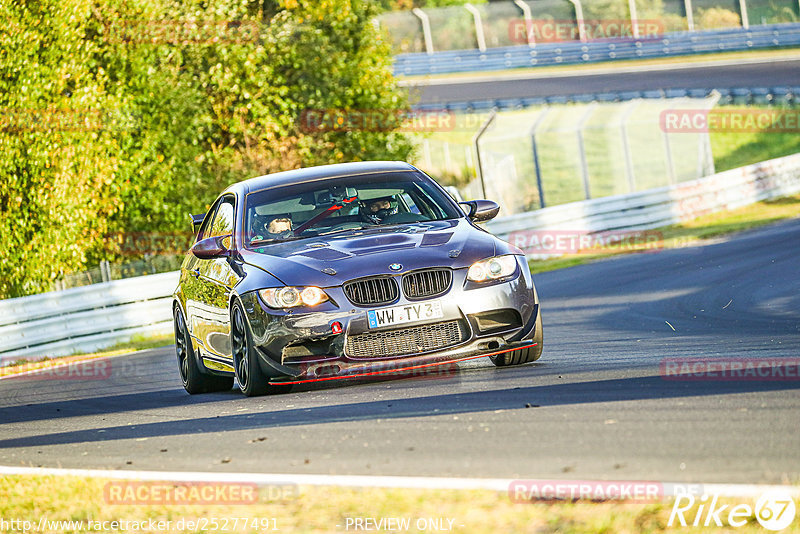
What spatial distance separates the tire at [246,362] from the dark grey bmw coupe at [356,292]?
11 mm

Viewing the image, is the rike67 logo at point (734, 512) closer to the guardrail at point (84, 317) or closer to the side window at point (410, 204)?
the side window at point (410, 204)

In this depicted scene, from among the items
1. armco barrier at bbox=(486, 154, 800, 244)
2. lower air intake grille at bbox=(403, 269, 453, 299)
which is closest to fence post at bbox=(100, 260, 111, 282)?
armco barrier at bbox=(486, 154, 800, 244)

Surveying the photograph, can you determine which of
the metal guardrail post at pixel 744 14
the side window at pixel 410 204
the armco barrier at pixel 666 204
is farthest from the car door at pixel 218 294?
the metal guardrail post at pixel 744 14

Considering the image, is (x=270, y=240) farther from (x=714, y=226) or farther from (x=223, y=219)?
(x=714, y=226)

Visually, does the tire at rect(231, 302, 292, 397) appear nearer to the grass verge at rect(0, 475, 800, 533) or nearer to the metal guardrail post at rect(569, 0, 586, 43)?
the grass verge at rect(0, 475, 800, 533)

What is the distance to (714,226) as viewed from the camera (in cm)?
2272

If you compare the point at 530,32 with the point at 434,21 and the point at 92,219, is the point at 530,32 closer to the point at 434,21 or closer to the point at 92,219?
the point at 434,21

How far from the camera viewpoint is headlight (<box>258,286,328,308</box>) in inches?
305

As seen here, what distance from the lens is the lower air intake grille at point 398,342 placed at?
7.74 metres

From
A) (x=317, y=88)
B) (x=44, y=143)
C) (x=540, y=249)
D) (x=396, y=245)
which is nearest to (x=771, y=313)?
(x=396, y=245)

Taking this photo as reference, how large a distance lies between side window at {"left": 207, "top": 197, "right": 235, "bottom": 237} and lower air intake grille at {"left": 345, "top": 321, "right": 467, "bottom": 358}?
182 cm

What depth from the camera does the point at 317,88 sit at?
2766 centimetres

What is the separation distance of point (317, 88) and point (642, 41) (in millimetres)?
20062

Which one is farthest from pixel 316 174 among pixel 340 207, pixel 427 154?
pixel 427 154
